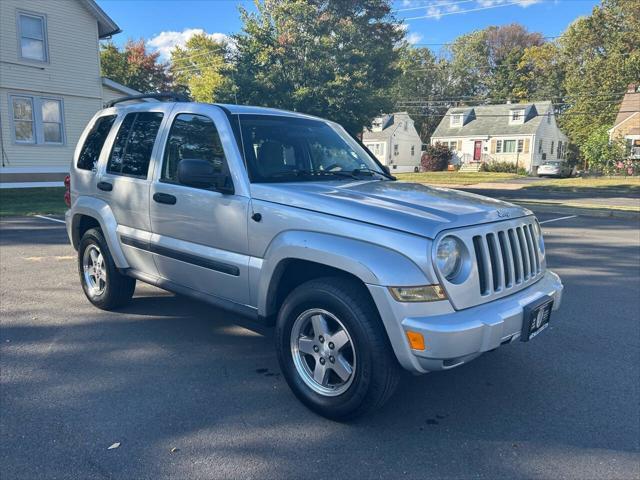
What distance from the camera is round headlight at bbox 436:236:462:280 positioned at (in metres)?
2.94

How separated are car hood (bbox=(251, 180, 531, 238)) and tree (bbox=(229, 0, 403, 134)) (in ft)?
63.8

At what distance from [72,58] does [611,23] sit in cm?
4286

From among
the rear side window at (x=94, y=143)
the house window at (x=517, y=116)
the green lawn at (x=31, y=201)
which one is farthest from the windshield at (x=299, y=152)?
A: the house window at (x=517, y=116)

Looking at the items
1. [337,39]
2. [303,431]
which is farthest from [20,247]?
[337,39]

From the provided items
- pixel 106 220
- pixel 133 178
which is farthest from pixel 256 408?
pixel 106 220

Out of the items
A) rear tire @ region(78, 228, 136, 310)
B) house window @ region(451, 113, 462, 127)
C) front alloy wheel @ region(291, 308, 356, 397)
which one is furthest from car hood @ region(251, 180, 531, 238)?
house window @ region(451, 113, 462, 127)

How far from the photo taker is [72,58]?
802 inches

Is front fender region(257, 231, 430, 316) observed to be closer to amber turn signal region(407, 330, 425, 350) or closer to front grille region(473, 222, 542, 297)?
amber turn signal region(407, 330, 425, 350)

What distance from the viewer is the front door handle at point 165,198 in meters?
4.21

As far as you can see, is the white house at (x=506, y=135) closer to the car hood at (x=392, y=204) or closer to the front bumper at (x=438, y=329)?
the car hood at (x=392, y=204)

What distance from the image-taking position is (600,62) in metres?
44.5

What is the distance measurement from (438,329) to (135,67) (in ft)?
132

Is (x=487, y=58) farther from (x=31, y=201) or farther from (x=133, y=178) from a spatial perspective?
(x=133, y=178)

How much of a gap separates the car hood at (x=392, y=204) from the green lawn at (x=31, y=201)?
39.8ft
